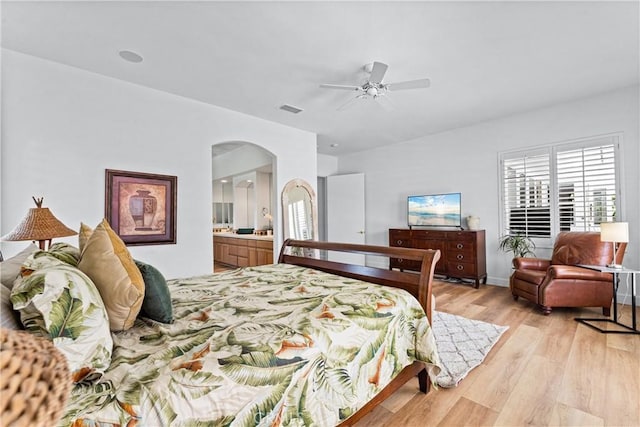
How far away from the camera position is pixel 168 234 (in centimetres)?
346

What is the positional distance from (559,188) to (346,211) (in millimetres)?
3732

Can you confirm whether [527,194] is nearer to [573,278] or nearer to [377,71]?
[573,278]

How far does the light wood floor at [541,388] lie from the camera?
1.68 m


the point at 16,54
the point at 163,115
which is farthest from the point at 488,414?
the point at 16,54

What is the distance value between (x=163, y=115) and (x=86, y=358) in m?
3.19

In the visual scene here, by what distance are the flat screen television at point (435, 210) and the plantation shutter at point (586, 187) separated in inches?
54.4

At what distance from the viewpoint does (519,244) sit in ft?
14.0

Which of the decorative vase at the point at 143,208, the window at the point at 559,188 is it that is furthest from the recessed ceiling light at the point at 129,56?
the window at the point at 559,188

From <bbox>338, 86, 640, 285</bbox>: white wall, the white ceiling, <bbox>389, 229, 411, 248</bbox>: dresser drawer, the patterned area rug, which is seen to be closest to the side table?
the patterned area rug

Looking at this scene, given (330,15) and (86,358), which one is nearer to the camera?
(86,358)

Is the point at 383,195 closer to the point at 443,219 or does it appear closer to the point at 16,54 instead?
A: the point at 443,219

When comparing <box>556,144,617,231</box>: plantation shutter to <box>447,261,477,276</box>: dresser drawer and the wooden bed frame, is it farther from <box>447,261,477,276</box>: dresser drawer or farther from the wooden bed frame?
the wooden bed frame

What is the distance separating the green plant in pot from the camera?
423 cm

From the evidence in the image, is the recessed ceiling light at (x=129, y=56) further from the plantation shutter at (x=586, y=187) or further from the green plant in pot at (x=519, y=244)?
the plantation shutter at (x=586, y=187)
